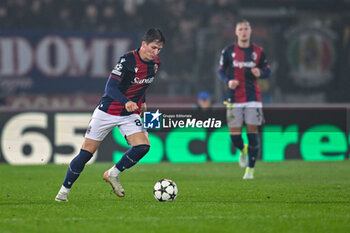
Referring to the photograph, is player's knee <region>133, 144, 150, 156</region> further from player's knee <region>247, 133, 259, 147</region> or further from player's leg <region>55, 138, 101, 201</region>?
player's knee <region>247, 133, 259, 147</region>

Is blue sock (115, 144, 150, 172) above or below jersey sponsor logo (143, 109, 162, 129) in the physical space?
below

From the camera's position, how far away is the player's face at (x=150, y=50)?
7762 millimetres

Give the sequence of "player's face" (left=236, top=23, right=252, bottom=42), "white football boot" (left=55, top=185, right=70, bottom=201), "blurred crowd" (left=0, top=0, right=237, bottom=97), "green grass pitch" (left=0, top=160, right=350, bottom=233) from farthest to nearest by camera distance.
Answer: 1. "blurred crowd" (left=0, top=0, right=237, bottom=97)
2. "player's face" (left=236, top=23, right=252, bottom=42)
3. "white football boot" (left=55, top=185, right=70, bottom=201)
4. "green grass pitch" (left=0, top=160, right=350, bottom=233)

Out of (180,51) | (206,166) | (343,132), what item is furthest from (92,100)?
(343,132)

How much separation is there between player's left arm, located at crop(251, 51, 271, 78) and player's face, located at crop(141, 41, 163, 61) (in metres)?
2.92

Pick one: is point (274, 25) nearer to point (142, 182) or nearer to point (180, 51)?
point (180, 51)

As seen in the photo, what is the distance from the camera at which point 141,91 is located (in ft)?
26.3

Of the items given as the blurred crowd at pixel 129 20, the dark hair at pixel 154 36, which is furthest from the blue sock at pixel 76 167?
the blurred crowd at pixel 129 20

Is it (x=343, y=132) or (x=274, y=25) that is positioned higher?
(x=274, y=25)

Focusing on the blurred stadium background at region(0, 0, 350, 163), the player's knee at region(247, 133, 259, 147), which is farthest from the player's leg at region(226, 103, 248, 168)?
the blurred stadium background at region(0, 0, 350, 163)

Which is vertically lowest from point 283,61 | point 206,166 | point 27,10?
point 206,166

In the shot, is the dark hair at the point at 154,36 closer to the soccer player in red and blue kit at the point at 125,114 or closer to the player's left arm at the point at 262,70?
the soccer player in red and blue kit at the point at 125,114

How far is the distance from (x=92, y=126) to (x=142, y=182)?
268 cm

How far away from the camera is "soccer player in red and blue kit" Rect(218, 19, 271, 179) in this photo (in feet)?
34.7
